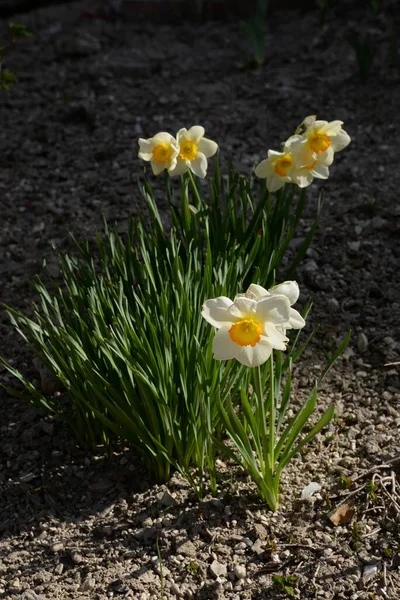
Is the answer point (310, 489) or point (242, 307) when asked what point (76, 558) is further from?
point (242, 307)

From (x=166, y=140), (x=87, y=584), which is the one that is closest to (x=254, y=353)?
(x=87, y=584)

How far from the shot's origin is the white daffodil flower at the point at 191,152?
2625 millimetres

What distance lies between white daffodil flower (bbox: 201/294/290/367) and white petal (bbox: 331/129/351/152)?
816mm

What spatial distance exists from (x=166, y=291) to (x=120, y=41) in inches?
132

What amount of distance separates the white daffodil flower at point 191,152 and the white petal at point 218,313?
0.83 meters

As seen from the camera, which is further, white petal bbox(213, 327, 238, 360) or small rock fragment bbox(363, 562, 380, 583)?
small rock fragment bbox(363, 562, 380, 583)

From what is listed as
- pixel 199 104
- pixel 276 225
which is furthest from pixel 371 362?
pixel 199 104

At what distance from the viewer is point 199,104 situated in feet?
14.9

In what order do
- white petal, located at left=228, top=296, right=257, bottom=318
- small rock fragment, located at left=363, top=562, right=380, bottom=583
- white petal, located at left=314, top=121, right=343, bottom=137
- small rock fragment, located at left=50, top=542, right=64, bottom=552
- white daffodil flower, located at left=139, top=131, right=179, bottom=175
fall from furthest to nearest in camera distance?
white daffodil flower, located at left=139, top=131, right=179, bottom=175 → white petal, located at left=314, top=121, right=343, bottom=137 → small rock fragment, located at left=50, top=542, right=64, bottom=552 → small rock fragment, located at left=363, top=562, right=380, bottom=583 → white petal, located at left=228, top=296, right=257, bottom=318

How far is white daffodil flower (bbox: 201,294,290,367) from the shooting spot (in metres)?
1.87

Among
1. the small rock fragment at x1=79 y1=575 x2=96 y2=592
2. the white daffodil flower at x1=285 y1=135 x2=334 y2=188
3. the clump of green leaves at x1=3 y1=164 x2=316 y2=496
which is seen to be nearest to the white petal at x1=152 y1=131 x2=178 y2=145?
the clump of green leaves at x1=3 y1=164 x2=316 y2=496

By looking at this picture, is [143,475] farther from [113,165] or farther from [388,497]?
[113,165]

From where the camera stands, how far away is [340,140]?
2525 millimetres

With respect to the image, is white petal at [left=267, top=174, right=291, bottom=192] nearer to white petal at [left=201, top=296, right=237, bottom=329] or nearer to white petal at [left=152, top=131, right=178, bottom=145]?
white petal at [left=152, top=131, right=178, bottom=145]
